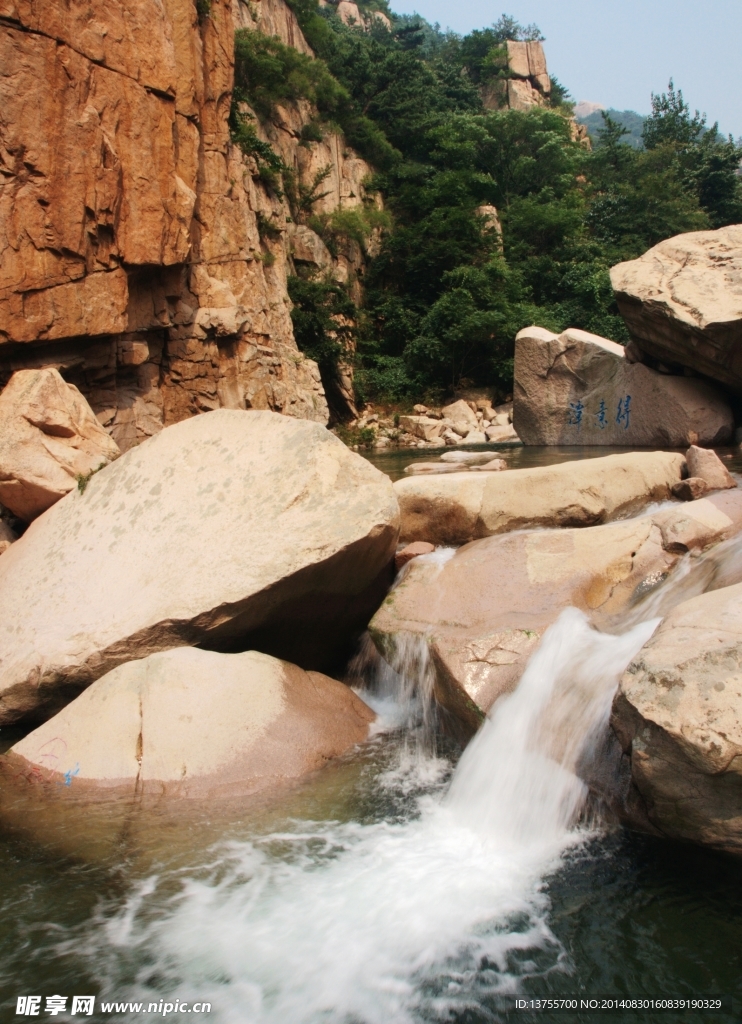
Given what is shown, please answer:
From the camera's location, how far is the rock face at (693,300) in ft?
31.9

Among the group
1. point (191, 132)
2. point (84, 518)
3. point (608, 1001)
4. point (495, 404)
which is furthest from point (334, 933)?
point (495, 404)

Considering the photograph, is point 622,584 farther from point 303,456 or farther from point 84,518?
point 84,518

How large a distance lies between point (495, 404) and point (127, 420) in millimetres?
13659

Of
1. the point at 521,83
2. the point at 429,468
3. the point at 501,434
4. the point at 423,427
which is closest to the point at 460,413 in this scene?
the point at 423,427

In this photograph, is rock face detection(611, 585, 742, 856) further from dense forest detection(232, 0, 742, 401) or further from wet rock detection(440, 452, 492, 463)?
dense forest detection(232, 0, 742, 401)

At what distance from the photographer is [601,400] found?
44.0 feet

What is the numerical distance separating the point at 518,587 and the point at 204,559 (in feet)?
6.14

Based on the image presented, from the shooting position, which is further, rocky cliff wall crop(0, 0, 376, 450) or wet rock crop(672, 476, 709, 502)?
rocky cliff wall crop(0, 0, 376, 450)

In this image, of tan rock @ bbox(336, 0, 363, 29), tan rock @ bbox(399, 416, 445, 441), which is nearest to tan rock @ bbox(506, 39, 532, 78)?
tan rock @ bbox(336, 0, 363, 29)

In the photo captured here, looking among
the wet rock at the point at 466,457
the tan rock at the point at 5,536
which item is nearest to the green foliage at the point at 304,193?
the wet rock at the point at 466,457

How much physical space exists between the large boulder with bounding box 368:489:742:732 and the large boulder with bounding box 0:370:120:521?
Answer: 283 centimetres

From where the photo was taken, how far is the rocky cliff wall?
30.6ft

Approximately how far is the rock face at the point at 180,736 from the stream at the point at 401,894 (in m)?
0.17

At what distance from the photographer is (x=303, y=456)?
15.3ft
